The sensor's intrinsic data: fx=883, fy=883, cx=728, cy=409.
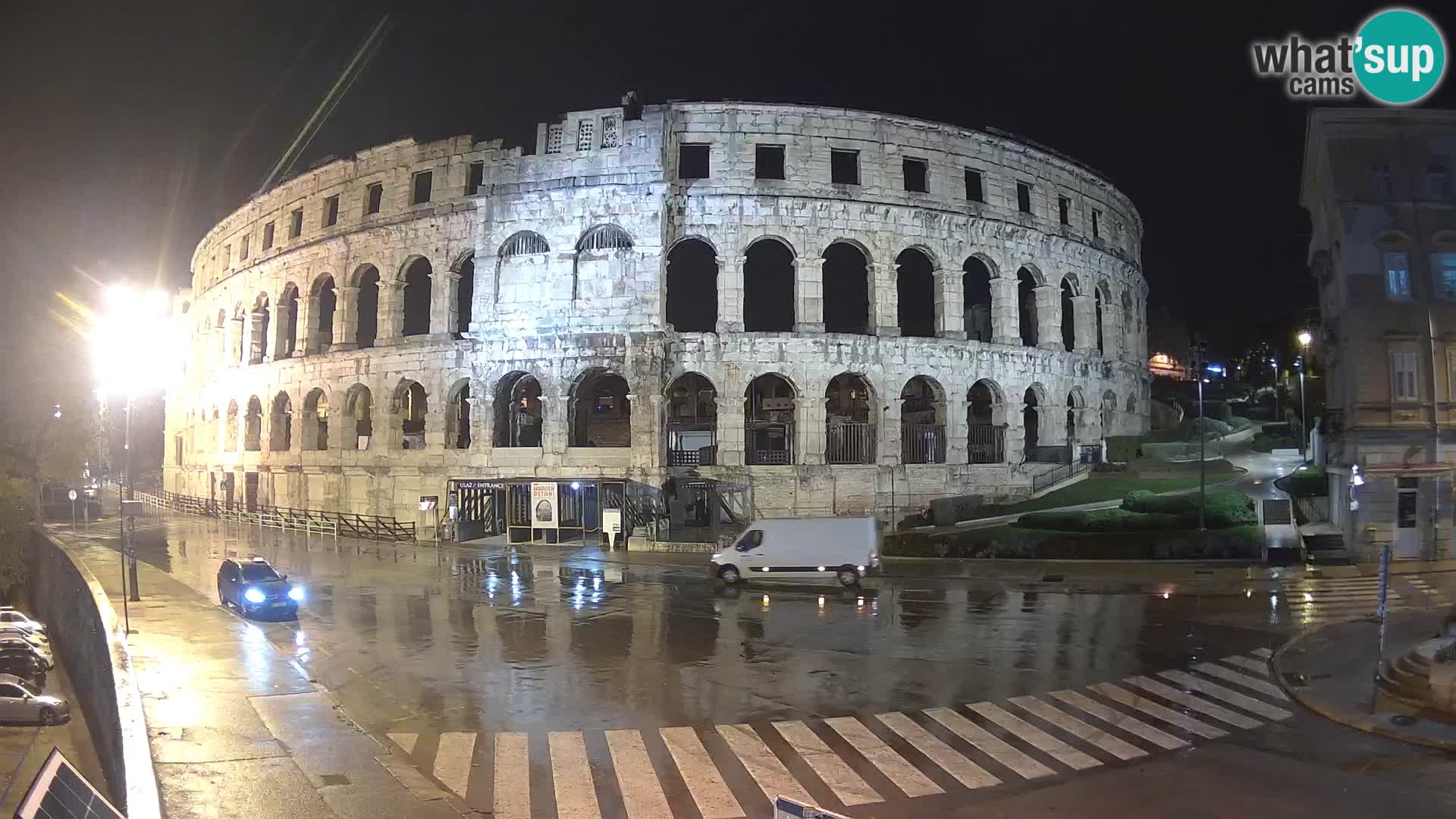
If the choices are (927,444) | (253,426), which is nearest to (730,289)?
(927,444)

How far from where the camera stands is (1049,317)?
4469 cm

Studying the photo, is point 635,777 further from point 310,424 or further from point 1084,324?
point 310,424

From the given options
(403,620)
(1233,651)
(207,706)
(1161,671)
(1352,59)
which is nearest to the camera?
(207,706)

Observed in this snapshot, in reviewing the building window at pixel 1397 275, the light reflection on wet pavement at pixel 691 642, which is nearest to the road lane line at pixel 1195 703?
the light reflection on wet pavement at pixel 691 642

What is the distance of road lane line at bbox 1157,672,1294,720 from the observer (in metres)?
13.5

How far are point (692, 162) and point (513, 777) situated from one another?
117 feet

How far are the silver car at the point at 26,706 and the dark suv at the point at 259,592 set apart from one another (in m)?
5.85

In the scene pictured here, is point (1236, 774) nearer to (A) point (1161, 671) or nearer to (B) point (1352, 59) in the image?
(A) point (1161, 671)

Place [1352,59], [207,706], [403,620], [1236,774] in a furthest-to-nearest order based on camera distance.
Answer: [1352,59], [403,620], [207,706], [1236,774]

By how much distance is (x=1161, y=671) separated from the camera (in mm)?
15844

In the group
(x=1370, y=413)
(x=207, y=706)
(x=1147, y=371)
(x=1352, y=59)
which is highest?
(x=1352, y=59)

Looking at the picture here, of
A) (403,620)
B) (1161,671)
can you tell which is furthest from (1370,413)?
(403,620)

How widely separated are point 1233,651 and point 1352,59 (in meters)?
16.7

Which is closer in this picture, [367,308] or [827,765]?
[827,765]
